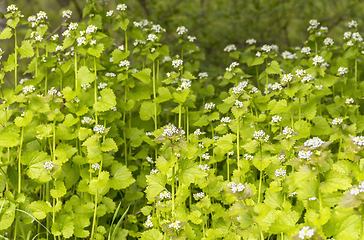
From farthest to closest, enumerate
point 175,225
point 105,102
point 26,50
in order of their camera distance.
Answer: point 26,50, point 105,102, point 175,225

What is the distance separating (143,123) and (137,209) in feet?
2.50

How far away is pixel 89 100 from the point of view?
101 inches

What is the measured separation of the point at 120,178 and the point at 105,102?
1.84 ft

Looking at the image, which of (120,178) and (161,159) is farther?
(120,178)

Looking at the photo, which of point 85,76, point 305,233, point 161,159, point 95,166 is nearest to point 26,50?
point 85,76

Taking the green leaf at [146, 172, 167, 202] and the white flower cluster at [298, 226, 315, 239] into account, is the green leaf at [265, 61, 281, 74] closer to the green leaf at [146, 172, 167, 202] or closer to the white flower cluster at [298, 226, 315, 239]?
the green leaf at [146, 172, 167, 202]

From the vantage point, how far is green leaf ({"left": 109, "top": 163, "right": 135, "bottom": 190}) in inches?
93.9

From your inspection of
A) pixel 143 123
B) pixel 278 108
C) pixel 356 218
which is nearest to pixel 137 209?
pixel 143 123

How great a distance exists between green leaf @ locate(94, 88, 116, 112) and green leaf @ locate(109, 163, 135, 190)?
1.43 feet

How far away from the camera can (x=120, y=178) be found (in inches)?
95.7

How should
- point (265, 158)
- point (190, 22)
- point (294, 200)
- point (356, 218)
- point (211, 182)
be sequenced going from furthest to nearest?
point (190, 22) < point (294, 200) < point (211, 182) < point (265, 158) < point (356, 218)

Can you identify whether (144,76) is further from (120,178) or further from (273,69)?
(273,69)

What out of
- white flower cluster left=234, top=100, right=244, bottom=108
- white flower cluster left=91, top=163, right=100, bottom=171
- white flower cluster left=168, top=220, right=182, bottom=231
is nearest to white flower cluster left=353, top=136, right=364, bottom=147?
white flower cluster left=234, top=100, right=244, bottom=108

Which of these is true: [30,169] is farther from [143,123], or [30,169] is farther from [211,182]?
[211,182]
